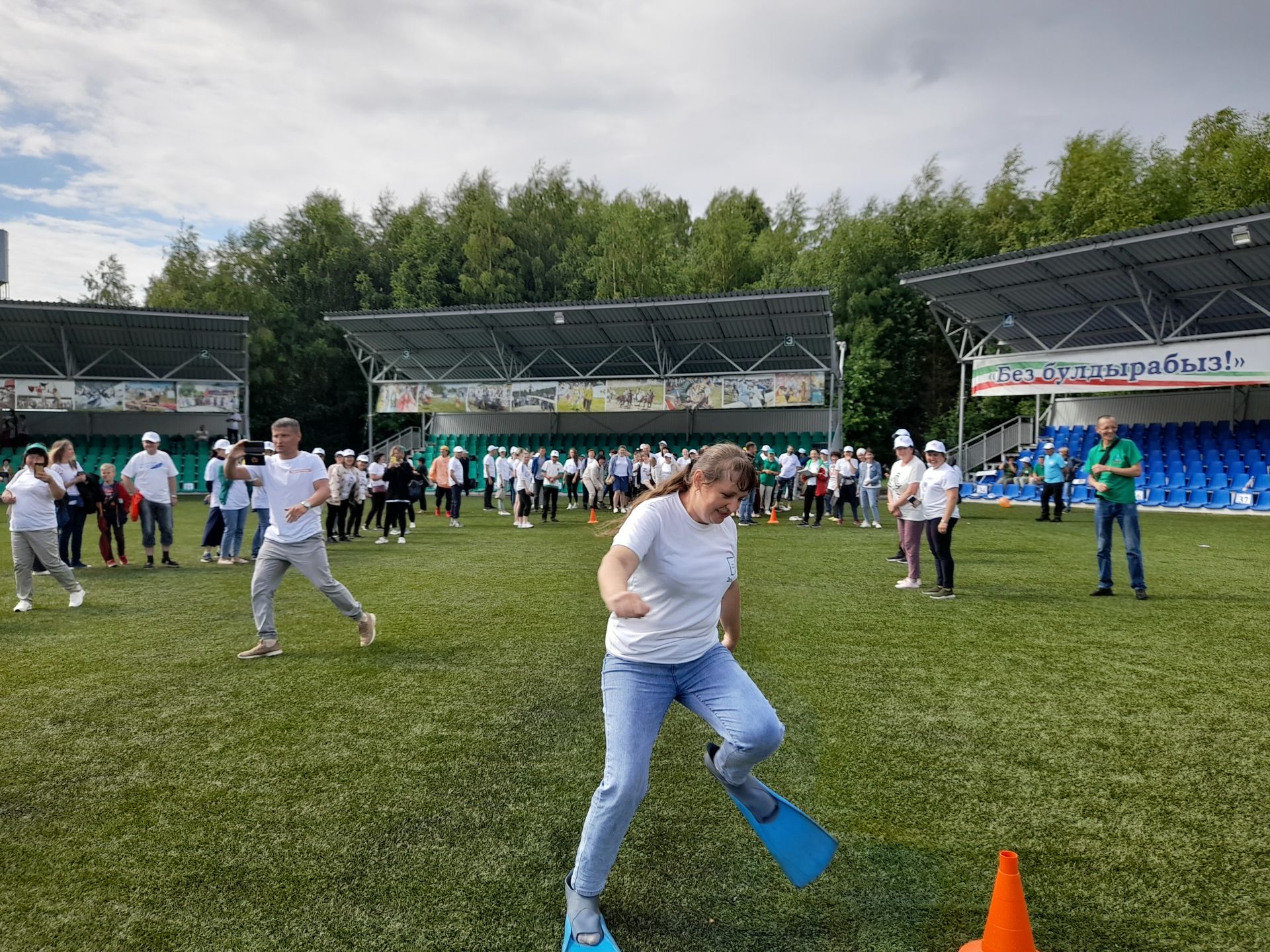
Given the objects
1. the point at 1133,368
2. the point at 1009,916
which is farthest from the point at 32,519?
the point at 1133,368

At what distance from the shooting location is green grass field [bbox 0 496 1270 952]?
3.04m

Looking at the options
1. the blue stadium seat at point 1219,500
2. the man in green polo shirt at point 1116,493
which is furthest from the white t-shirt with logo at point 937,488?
the blue stadium seat at point 1219,500

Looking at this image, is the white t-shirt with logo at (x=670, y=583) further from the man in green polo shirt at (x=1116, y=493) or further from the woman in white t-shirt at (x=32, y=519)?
the woman in white t-shirt at (x=32, y=519)

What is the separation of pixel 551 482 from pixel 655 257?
26845 mm

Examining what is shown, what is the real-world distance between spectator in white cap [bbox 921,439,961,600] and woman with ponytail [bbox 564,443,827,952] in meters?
6.61

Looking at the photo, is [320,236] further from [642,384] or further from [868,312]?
[868,312]

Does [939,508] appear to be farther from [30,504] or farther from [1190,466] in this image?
[1190,466]

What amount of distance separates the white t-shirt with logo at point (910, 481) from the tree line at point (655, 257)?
2919 cm

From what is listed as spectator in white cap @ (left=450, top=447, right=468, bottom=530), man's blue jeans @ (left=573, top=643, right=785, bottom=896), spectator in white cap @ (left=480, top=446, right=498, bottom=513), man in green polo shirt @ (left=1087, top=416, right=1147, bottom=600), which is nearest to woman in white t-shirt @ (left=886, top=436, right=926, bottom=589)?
man in green polo shirt @ (left=1087, top=416, right=1147, bottom=600)

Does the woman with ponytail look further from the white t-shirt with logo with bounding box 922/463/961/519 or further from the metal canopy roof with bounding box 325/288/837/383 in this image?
the metal canopy roof with bounding box 325/288/837/383

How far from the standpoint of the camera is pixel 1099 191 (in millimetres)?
34719

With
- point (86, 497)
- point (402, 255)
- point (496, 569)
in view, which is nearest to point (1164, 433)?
point (496, 569)

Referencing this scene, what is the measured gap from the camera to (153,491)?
1184 centimetres

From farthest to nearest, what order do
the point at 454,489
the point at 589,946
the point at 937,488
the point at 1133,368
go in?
the point at 1133,368 < the point at 454,489 < the point at 937,488 < the point at 589,946
